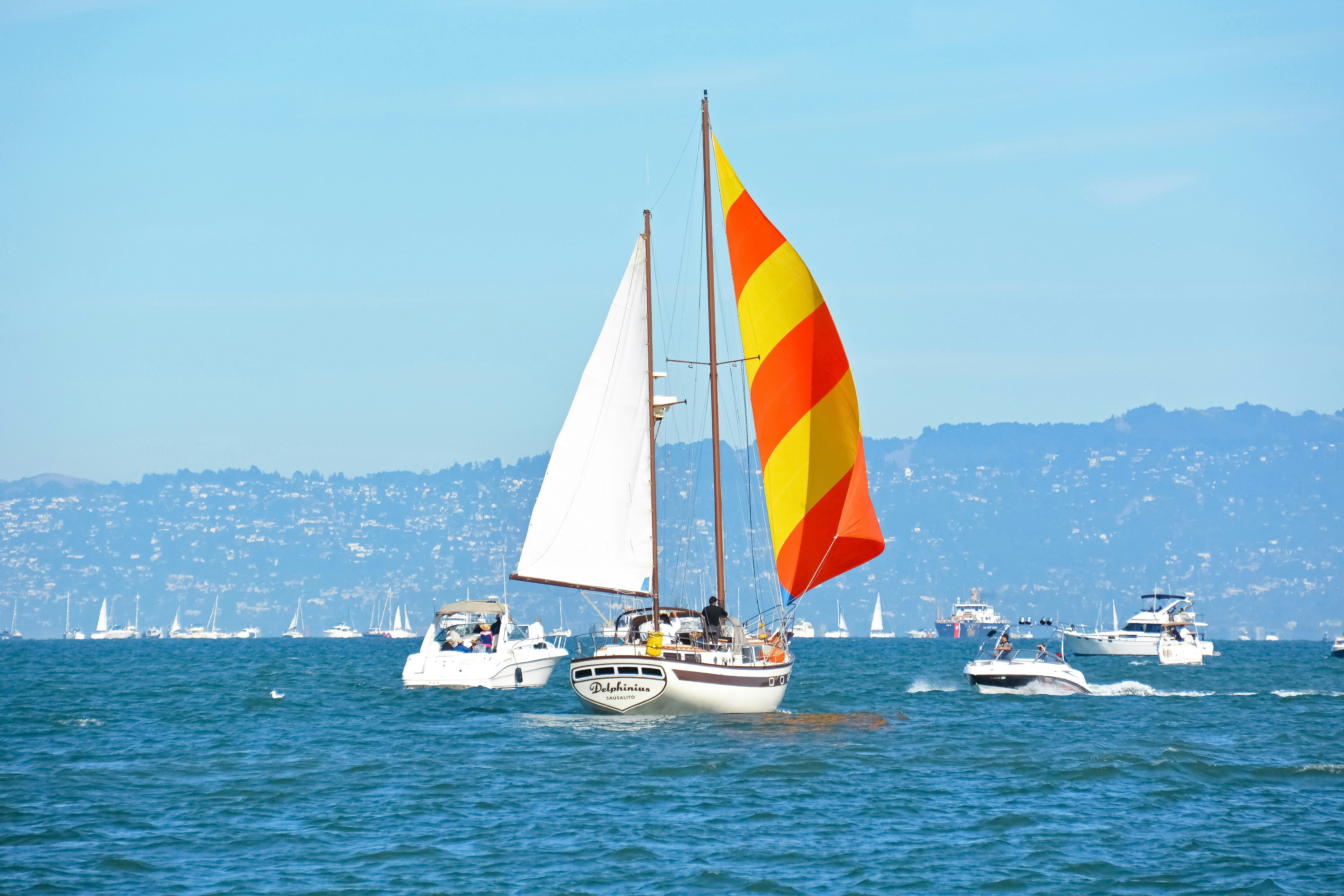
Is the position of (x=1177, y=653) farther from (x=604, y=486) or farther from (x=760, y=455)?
(x=604, y=486)

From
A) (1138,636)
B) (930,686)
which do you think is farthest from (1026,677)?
(1138,636)

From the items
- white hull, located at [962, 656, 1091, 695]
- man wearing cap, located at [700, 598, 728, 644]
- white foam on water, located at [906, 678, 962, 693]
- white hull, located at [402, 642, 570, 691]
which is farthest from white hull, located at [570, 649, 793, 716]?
white foam on water, located at [906, 678, 962, 693]

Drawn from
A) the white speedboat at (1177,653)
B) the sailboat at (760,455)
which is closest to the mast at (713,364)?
the sailboat at (760,455)

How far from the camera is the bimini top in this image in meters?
50.0

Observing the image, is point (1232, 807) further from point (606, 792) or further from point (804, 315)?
point (804, 315)

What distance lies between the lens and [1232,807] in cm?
2394

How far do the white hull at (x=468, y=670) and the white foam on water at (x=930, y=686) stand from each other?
551 inches

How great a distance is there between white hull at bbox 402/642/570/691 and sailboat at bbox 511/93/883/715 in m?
11.9

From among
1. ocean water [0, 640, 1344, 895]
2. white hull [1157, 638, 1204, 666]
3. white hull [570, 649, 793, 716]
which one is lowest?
ocean water [0, 640, 1344, 895]

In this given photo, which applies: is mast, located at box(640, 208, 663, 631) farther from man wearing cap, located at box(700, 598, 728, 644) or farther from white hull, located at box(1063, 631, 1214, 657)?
white hull, located at box(1063, 631, 1214, 657)

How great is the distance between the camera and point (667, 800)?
2359cm

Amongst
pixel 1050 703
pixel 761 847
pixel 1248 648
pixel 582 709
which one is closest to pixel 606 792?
pixel 761 847

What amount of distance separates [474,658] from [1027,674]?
18.2 meters

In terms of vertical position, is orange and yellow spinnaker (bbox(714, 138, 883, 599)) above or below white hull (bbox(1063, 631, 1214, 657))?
above
